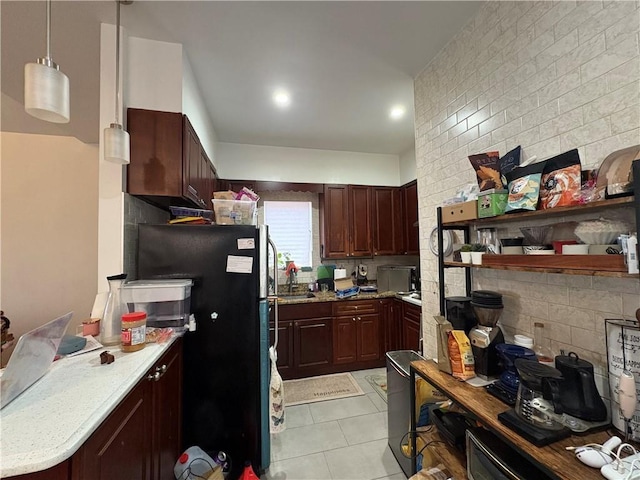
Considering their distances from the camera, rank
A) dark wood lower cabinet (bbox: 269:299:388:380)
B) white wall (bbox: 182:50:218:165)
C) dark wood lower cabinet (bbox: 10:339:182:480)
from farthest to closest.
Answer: dark wood lower cabinet (bbox: 269:299:388:380) < white wall (bbox: 182:50:218:165) < dark wood lower cabinet (bbox: 10:339:182:480)

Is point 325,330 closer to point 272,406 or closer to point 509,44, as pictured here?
point 272,406

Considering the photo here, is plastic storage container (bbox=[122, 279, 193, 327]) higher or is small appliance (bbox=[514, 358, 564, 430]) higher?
plastic storage container (bbox=[122, 279, 193, 327])

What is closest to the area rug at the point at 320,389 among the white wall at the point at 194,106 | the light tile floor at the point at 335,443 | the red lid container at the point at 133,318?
the light tile floor at the point at 335,443

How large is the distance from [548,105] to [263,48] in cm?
182

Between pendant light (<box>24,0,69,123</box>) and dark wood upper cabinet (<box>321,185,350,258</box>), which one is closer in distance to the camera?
pendant light (<box>24,0,69,123</box>)

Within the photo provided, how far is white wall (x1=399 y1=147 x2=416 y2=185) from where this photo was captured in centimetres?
380

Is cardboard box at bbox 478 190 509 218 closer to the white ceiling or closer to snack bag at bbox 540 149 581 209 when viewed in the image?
snack bag at bbox 540 149 581 209

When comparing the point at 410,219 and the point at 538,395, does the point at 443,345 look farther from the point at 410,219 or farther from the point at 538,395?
the point at 410,219

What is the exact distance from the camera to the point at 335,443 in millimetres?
2090

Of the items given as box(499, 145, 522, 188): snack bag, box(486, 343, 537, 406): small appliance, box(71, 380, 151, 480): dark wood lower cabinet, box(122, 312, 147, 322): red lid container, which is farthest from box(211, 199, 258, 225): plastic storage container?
box(486, 343, 537, 406): small appliance

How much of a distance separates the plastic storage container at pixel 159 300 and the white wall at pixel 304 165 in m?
2.38

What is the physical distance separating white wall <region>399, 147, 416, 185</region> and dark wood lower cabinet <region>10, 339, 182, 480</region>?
11.4ft

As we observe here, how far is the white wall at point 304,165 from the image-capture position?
3.70 meters

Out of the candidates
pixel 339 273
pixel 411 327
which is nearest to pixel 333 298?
pixel 339 273
